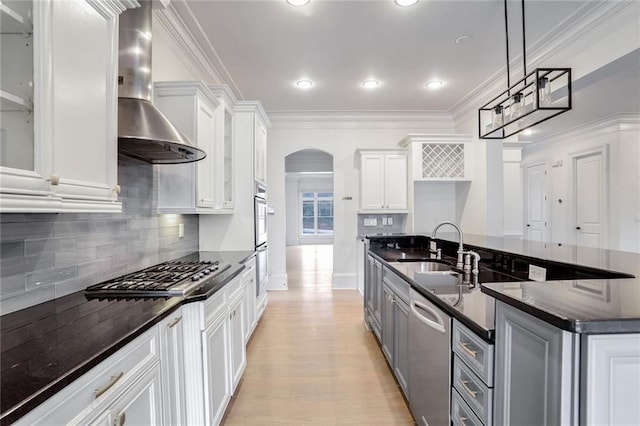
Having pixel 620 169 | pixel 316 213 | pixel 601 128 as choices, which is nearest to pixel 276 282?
pixel 620 169

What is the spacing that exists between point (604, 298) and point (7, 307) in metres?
2.09

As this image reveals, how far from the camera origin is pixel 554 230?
6.71 m

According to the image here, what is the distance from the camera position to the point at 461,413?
133 centimetres

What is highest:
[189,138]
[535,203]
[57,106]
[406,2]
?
[406,2]

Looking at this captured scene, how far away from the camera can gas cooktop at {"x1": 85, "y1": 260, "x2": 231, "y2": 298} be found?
5.13ft

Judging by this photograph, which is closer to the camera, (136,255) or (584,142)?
(136,255)

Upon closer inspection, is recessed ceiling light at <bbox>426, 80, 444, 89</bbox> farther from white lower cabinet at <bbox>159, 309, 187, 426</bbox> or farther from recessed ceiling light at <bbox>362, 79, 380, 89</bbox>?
white lower cabinet at <bbox>159, 309, 187, 426</bbox>

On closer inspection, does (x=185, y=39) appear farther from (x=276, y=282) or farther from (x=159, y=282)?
(x=276, y=282)

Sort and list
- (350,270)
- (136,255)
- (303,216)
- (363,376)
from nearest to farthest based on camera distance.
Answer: (136,255) < (363,376) < (350,270) < (303,216)

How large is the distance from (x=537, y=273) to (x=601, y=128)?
5.78 meters

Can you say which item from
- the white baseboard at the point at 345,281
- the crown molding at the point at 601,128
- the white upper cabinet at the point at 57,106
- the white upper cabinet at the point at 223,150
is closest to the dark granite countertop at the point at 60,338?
the white upper cabinet at the point at 57,106

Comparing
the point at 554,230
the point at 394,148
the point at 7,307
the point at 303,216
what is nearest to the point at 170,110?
the point at 7,307

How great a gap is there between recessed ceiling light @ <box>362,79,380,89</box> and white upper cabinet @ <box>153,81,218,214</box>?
2196mm

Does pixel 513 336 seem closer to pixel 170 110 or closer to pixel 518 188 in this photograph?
pixel 170 110
